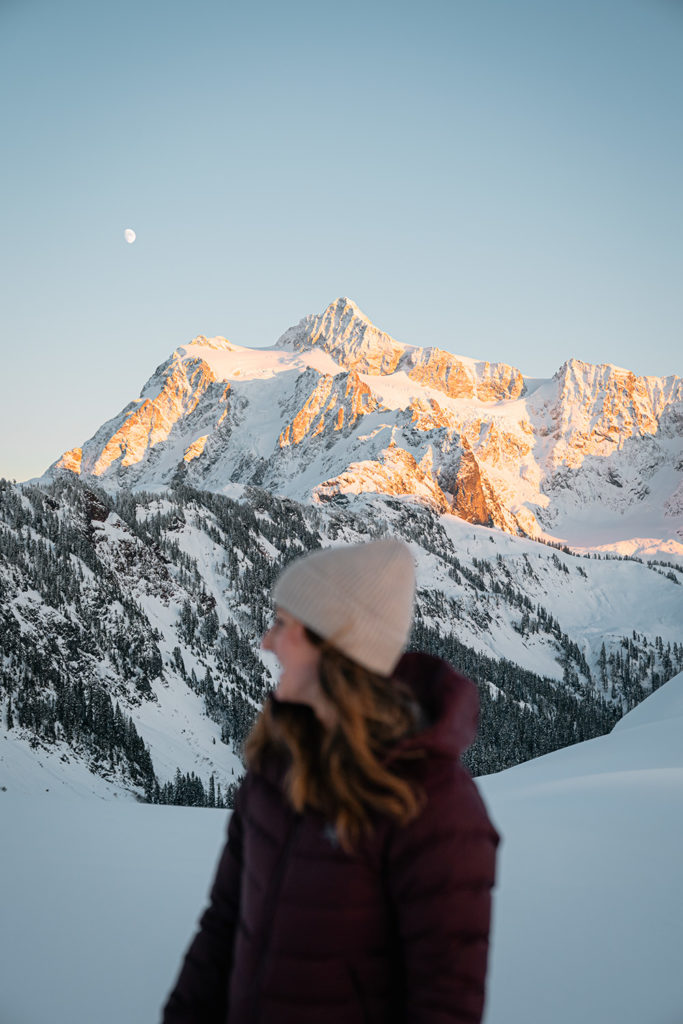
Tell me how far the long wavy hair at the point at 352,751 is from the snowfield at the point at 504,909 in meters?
2.65

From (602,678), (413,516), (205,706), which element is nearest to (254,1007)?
(205,706)

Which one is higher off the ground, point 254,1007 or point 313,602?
point 313,602

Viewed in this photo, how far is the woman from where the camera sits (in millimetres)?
1649

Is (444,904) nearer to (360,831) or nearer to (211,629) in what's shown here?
(360,831)

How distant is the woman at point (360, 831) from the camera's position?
1.65m

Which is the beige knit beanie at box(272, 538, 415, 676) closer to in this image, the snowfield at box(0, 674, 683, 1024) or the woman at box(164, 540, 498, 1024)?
the woman at box(164, 540, 498, 1024)

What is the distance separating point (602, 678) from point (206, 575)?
94.8 meters

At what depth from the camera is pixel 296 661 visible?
6.32 ft

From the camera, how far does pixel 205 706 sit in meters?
75.1

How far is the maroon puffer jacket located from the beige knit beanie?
0.85ft

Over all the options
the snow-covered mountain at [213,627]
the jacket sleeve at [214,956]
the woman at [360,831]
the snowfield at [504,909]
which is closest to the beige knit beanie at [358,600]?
the woman at [360,831]

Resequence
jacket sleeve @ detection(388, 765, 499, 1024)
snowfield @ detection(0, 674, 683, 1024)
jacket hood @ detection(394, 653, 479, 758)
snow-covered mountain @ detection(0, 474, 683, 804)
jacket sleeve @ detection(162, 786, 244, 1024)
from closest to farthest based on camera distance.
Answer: jacket sleeve @ detection(388, 765, 499, 1024), jacket hood @ detection(394, 653, 479, 758), jacket sleeve @ detection(162, 786, 244, 1024), snowfield @ detection(0, 674, 683, 1024), snow-covered mountain @ detection(0, 474, 683, 804)

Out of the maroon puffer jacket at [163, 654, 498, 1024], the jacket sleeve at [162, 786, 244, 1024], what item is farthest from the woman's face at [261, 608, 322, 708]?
the jacket sleeve at [162, 786, 244, 1024]

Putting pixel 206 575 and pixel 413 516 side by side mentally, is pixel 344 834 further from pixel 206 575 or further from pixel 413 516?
pixel 413 516
